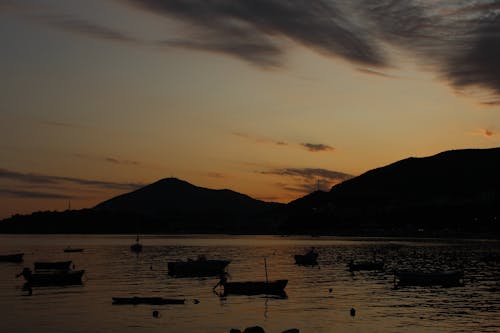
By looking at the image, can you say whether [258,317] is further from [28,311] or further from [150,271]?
[150,271]

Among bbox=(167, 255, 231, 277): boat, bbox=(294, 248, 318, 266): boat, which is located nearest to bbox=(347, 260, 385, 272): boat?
bbox=(294, 248, 318, 266): boat

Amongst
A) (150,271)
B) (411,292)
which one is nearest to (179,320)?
(411,292)

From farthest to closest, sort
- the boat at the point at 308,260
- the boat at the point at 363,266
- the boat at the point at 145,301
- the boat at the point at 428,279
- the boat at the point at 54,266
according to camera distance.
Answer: the boat at the point at 308,260 < the boat at the point at 54,266 < the boat at the point at 363,266 < the boat at the point at 428,279 < the boat at the point at 145,301

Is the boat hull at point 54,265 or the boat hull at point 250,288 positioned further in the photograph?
the boat hull at point 54,265

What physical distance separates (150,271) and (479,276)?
5647 centimetres

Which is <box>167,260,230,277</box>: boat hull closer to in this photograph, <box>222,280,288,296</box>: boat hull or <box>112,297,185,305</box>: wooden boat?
<box>222,280,288,296</box>: boat hull

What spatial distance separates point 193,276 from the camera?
323 ft

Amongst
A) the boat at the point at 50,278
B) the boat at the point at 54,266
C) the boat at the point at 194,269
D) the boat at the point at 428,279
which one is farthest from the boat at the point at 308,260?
the boat at the point at 50,278

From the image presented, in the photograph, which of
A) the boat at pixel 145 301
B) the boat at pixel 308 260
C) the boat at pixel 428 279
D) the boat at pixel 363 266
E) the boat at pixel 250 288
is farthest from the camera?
the boat at pixel 308 260

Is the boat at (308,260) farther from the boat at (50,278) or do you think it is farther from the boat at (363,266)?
the boat at (50,278)

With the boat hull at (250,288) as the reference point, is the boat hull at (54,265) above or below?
above

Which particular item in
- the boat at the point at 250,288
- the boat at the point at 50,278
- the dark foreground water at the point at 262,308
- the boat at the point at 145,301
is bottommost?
the dark foreground water at the point at 262,308

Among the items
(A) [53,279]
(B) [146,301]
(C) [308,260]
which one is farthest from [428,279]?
(A) [53,279]

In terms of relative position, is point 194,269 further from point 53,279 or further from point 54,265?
point 54,265
